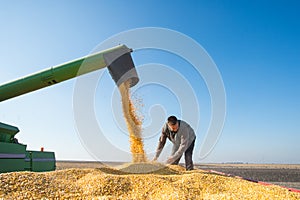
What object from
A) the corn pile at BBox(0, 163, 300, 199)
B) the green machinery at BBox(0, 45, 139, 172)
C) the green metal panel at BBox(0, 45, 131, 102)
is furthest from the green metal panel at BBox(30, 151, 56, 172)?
the corn pile at BBox(0, 163, 300, 199)

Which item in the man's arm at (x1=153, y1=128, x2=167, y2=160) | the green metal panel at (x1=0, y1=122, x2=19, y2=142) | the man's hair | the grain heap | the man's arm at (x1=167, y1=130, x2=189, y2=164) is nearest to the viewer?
the grain heap

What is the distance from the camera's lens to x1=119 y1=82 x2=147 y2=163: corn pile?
18.3ft

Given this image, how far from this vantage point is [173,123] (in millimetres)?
5785

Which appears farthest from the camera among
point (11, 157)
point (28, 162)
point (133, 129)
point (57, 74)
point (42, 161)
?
point (42, 161)

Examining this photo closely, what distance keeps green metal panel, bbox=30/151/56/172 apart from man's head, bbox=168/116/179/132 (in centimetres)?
262

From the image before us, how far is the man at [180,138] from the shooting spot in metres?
5.83

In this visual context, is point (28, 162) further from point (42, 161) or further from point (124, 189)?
point (124, 189)

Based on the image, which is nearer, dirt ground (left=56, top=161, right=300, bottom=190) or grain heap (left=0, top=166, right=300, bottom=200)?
grain heap (left=0, top=166, right=300, bottom=200)

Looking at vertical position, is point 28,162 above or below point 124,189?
above

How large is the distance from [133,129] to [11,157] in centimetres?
208

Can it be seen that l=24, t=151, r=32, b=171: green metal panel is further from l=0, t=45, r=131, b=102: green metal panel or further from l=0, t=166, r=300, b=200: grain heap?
l=0, t=166, r=300, b=200: grain heap

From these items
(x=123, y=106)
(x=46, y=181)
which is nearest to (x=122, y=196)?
(x=46, y=181)

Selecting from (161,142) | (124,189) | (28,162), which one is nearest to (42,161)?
(28,162)

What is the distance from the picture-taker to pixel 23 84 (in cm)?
527
